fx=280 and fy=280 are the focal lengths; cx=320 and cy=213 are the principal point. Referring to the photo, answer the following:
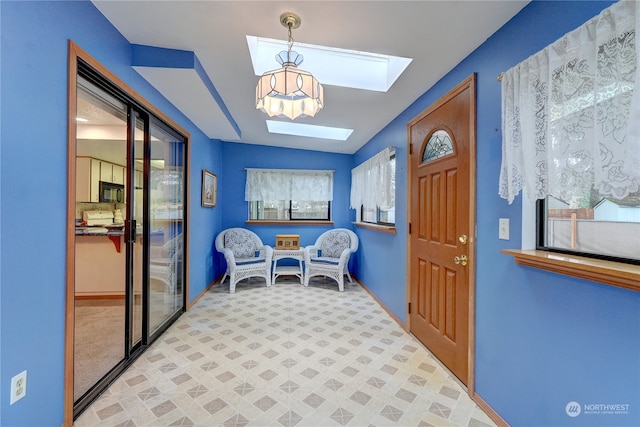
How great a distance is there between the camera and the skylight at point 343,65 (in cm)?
243

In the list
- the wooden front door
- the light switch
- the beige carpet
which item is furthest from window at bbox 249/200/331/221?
the light switch

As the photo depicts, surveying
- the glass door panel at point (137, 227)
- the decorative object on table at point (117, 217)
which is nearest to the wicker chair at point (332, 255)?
the glass door panel at point (137, 227)

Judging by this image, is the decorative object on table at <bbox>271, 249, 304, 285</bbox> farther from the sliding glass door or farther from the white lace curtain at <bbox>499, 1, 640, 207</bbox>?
the white lace curtain at <bbox>499, 1, 640, 207</bbox>

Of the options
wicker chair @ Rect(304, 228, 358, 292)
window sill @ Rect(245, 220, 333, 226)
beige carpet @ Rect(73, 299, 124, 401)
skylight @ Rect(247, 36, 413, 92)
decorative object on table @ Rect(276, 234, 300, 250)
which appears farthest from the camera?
window sill @ Rect(245, 220, 333, 226)

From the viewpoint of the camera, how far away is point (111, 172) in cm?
400

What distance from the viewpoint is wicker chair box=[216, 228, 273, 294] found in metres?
4.12

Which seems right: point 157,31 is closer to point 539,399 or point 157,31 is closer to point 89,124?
point 89,124

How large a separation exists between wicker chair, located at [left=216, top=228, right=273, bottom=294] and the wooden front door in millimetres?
2385

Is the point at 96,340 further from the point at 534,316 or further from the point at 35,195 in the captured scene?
the point at 534,316

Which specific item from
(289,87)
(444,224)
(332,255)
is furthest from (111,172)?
(444,224)

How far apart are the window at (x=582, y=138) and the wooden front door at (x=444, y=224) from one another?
48 centimetres

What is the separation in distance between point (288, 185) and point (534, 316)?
422cm

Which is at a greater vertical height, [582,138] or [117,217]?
[582,138]

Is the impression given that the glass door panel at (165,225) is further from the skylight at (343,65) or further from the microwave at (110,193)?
the microwave at (110,193)
